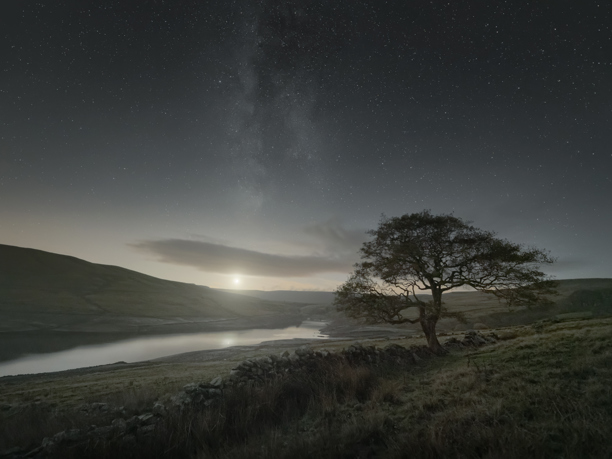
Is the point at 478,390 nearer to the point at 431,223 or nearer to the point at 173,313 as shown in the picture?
the point at 431,223

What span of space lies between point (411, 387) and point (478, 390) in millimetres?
2494

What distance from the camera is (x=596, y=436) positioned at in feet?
15.4

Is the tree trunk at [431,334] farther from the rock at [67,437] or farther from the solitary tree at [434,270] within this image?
the rock at [67,437]

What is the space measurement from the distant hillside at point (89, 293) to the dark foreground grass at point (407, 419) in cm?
11389

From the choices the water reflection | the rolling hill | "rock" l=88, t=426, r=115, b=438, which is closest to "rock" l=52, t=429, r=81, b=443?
"rock" l=88, t=426, r=115, b=438

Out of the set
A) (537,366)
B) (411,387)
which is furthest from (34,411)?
(537,366)

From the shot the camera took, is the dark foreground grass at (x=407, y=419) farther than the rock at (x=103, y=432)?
No

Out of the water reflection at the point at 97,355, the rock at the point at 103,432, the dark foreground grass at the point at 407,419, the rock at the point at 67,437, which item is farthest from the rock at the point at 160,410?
the water reflection at the point at 97,355

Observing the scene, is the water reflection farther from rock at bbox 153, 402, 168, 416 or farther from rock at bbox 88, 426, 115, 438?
rock at bbox 88, 426, 115, 438

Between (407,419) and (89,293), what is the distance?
15842cm

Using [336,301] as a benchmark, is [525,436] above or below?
below

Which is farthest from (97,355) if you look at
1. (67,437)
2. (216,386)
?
(67,437)

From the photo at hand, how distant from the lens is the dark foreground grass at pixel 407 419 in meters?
4.94

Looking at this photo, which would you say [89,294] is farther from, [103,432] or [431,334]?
[103,432]
